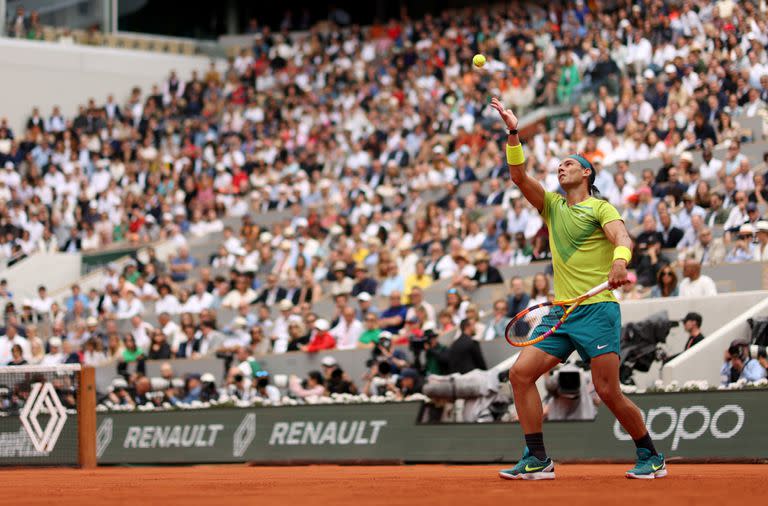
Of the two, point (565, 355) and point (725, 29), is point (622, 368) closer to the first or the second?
point (565, 355)

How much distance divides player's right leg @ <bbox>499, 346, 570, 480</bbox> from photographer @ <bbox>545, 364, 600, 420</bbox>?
527cm

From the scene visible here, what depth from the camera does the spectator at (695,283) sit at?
57.1 feet

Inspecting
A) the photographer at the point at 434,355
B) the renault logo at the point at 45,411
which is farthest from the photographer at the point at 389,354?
the renault logo at the point at 45,411

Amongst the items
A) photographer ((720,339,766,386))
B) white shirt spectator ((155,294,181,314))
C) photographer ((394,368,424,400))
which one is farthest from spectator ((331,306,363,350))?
photographer ((720,339,766,386))

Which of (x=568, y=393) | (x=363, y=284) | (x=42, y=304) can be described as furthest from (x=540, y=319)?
(x=42, y=304)

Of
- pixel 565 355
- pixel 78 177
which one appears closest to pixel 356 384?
pixel 565 355

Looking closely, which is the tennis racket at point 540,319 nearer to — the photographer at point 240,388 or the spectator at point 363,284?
the photographer at point 240,388

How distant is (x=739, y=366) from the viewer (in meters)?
15.0

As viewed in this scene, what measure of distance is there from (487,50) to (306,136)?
15.9 ft

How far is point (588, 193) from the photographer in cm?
1016

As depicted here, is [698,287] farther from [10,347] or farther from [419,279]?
[10,347]

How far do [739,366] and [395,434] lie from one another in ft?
13.3

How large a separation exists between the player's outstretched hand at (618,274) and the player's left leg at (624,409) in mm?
717

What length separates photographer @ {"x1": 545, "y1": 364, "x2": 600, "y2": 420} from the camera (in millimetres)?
15094
